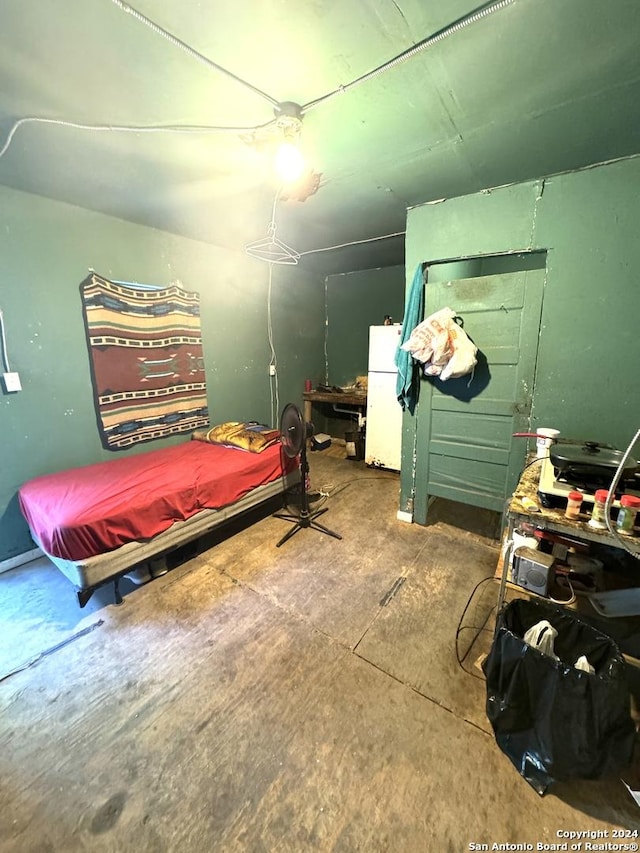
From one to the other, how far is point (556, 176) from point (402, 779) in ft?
10.3

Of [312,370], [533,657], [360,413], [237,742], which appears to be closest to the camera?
[533,657]

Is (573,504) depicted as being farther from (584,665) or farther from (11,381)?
(11,381)

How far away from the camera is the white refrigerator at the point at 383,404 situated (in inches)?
149

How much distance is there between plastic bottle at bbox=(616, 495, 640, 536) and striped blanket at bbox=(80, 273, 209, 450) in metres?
3.28

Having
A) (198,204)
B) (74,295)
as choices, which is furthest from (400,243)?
(74,295)

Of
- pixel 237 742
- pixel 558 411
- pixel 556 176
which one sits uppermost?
pixel 556 176

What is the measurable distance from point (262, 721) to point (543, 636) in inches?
45.8

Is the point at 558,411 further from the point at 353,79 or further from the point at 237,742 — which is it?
the point at 237,742

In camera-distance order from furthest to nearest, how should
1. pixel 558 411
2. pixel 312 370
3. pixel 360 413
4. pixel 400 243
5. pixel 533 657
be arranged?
pixel 312 370 < pixel 360 413 < pixel 400 243 < pixel 558 411 < pixel 533 657

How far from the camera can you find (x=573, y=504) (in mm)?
1229

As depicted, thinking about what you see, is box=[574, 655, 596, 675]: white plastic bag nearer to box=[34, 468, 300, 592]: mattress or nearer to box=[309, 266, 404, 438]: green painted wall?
box=[34, 468, 300, 592]: mattress

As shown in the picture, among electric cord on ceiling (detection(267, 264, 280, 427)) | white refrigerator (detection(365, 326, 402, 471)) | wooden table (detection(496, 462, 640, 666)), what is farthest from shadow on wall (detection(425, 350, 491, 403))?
electric cord on ceiling (detection(267, 264, 280, 427))

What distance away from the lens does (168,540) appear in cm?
211

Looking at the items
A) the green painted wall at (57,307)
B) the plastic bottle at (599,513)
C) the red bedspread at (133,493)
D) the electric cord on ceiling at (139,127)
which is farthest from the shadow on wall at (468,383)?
the green painted wall at (57,307)
